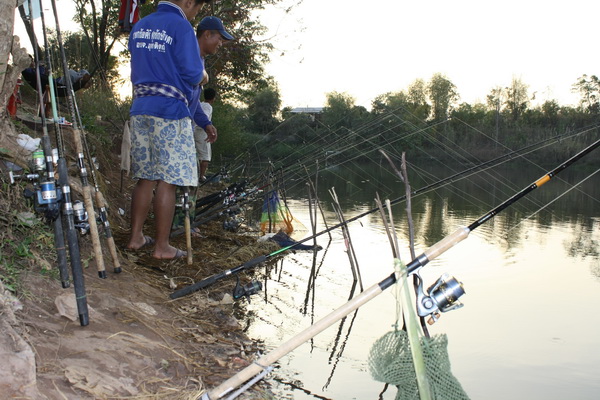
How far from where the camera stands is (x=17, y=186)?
108 inches

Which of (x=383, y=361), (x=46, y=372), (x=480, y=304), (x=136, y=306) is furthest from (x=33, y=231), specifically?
(x=480, y=304)

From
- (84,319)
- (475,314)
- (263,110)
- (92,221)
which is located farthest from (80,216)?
(263,110)

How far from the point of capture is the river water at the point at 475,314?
3.12 metres

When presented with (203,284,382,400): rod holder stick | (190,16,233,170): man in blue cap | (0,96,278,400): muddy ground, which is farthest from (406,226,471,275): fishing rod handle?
(190,16,233,170): man in blue cap

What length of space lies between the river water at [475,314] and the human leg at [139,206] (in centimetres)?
86

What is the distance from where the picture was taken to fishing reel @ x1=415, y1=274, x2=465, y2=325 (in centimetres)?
174

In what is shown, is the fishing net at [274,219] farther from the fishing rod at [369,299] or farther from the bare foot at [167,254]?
the fishing rod at [369,299]

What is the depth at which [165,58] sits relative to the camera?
10.7 feet

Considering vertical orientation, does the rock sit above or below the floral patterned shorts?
below

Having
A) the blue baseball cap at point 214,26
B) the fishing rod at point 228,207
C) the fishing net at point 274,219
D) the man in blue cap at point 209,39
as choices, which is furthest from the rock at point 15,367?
the fishing net at point 274,219

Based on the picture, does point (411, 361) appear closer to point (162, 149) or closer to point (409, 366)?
point (409, 366)

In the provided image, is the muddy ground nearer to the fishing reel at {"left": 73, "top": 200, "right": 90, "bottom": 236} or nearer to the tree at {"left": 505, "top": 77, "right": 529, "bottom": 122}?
the fishing reel at {"left": 73, "top": 200, "right": 90, "bottom": 236}

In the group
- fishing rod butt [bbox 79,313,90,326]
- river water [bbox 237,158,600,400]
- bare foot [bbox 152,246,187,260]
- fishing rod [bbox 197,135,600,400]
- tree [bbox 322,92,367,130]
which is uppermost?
tree [bbox 322,92,367,130]

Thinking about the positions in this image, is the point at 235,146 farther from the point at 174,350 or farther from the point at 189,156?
the point at 174,350
